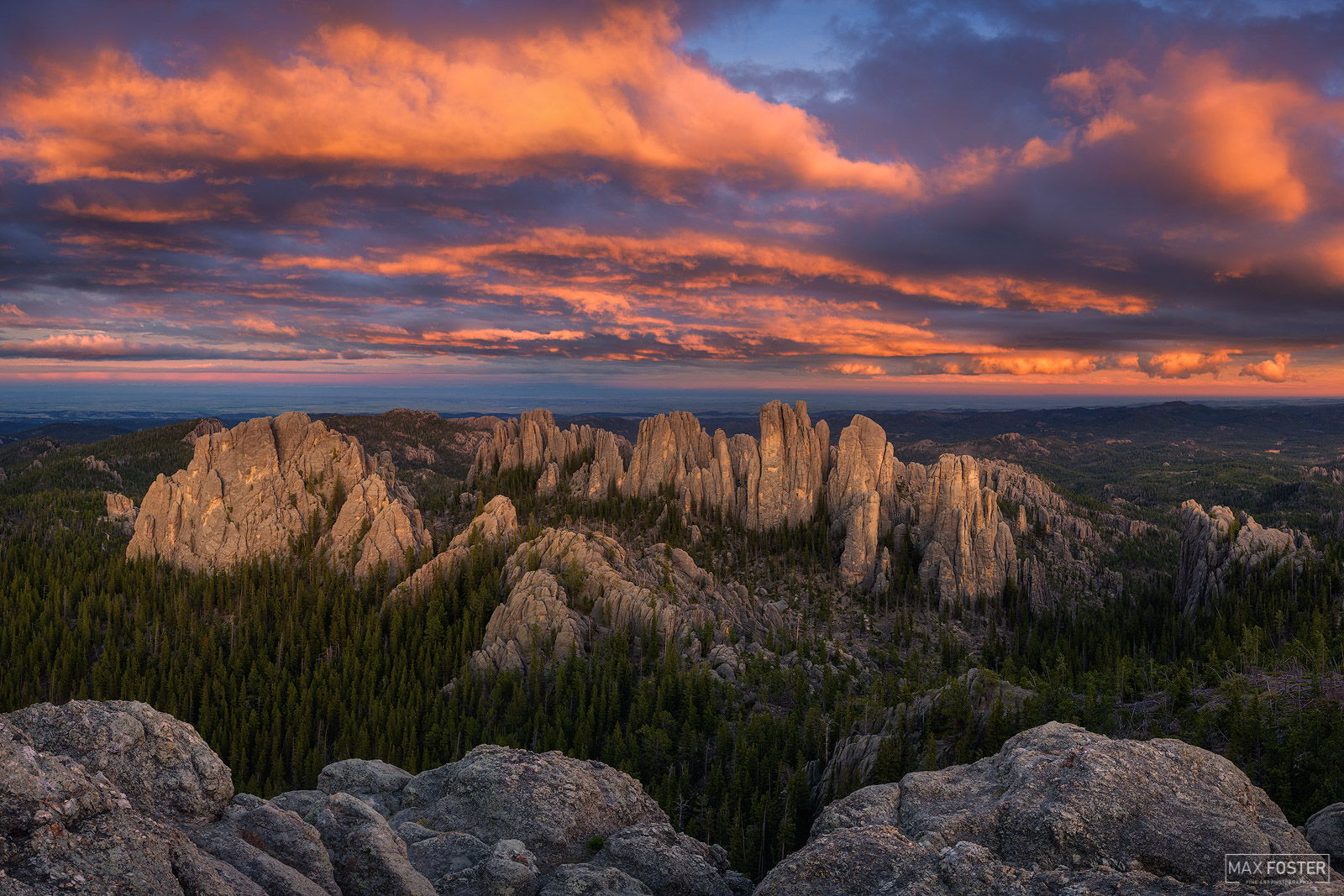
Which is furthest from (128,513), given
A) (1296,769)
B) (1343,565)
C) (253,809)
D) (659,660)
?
(1343,565)

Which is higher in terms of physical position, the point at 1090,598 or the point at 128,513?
the point at 128,513

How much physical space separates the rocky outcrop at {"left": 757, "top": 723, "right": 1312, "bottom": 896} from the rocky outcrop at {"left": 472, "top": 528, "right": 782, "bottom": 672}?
82.3m

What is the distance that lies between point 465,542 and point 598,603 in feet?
137

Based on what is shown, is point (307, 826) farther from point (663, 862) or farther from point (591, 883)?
point (663, 862)

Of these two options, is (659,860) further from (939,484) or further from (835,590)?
(939,484)

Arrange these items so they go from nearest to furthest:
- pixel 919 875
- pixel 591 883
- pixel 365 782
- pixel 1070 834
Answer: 1. pixel 919 875
2. pixel 1070 834
3. pixel 591 883
4. pixel 365 782

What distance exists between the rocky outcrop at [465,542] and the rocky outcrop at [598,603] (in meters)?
9.42

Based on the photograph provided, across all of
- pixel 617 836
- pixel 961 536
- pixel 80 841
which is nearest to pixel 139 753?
pixel 80 841

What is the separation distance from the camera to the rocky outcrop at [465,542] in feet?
435

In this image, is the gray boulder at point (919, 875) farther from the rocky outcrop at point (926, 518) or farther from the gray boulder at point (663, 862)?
the rocky outcrop at point (926, 518)

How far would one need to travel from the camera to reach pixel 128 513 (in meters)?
194

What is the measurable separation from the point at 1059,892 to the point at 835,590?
479ft

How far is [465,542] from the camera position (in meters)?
146

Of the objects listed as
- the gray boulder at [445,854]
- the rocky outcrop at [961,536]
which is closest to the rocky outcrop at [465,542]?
the rocky outcrop at [961,536]
